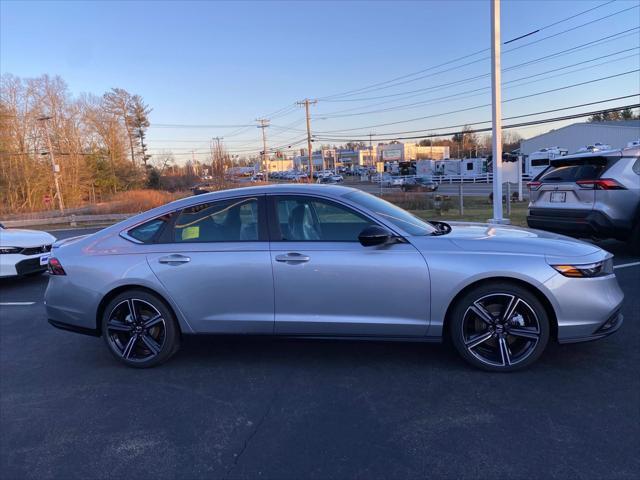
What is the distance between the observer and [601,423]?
2.88 metres

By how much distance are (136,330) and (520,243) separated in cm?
337

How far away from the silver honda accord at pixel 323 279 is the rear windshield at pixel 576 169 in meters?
4.28

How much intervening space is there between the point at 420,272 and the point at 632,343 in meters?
2.20

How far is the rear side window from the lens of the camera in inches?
162

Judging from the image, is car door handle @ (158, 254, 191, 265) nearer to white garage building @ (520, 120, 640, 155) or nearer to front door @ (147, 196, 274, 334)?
front door @ (147, 196, 274, 334)

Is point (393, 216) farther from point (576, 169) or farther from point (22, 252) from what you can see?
point (22, 252)

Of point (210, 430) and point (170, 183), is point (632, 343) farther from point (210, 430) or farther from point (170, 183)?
point (170, 183)

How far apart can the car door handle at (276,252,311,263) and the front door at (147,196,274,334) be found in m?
0.12

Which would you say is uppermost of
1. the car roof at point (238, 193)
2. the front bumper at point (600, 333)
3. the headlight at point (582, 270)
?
the car roof at point (238, 193)

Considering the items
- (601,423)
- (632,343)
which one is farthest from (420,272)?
(632,343)

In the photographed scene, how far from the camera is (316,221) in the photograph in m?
4.09

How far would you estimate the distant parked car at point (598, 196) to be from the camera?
7266mm

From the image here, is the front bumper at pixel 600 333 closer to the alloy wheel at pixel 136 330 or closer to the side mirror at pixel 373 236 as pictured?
the side mirror at pixel 373 236

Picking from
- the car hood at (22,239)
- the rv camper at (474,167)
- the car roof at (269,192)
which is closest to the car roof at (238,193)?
the car roof at (269,192)
